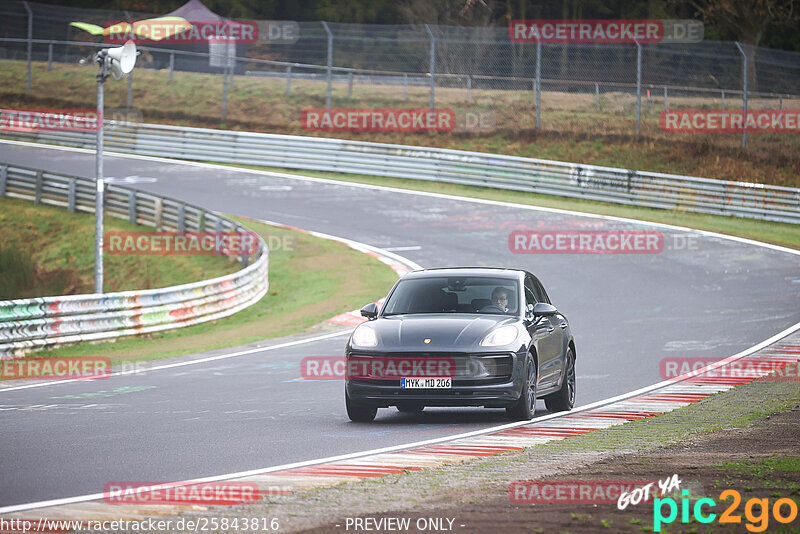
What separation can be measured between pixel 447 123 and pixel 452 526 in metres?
38.6

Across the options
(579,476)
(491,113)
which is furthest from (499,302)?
(491,113)

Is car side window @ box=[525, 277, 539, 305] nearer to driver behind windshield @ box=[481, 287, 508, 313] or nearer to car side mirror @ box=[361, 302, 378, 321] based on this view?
driver behind windshield @ box=[481, 287, 508, 313]

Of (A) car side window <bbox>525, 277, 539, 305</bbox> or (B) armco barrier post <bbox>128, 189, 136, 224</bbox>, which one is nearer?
(A) car side window <bbox>525, 277, 539, 305</bbox>

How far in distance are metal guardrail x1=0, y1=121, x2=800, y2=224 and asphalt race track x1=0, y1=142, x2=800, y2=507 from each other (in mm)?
2146

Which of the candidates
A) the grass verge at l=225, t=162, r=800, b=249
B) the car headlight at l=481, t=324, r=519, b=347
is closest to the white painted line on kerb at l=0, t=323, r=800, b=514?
the car headlight at l=481, t=324, r=519, b=347

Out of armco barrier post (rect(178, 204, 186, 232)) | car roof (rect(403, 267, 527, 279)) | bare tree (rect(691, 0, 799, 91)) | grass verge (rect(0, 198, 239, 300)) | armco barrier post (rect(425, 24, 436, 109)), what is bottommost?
grass verge (rect(0, 198, 239, 300))

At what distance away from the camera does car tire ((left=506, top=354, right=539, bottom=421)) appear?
1123 centimetres

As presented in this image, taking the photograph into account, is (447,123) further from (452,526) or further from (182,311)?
(452,526)

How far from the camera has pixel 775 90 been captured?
37.1m

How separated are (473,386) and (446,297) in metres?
1.44

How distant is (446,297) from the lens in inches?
479

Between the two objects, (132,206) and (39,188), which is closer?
(132,206)

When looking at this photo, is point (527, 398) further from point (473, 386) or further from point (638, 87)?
point (638, 87)

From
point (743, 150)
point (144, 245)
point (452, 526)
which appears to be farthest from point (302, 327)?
point (743, 150)
